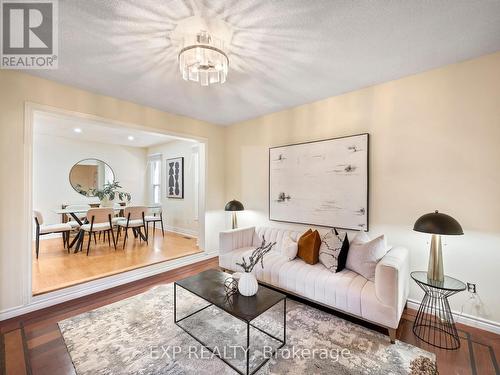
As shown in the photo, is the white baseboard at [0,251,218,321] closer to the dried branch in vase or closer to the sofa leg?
the dried branch in vase

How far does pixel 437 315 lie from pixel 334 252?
3.88 ft

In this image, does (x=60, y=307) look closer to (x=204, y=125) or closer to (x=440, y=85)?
(x=204, y=125)

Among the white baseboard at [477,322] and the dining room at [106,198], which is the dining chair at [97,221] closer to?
the dining room at [106,198]

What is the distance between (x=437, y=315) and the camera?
7.63ft

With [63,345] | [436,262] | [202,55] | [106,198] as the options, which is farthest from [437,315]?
[106,198]

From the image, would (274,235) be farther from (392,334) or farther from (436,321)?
(436,321)

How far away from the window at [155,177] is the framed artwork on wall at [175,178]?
56cm

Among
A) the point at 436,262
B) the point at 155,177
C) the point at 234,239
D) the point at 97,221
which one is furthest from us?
the point at 155,177

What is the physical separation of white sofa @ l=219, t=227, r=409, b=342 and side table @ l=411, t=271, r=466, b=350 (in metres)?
0.19

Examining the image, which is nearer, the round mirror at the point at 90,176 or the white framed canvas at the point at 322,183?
the white framed canvas at the point at 322,183

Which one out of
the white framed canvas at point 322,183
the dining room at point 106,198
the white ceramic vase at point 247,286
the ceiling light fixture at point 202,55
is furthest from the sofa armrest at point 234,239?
the ceiling light fixture at point 202,55

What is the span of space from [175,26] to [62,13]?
772mm

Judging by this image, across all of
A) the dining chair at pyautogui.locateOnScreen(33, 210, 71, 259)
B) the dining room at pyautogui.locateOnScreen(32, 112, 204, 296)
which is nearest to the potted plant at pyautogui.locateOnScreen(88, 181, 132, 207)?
the dining room at pyautogui.locateOnScreen(32, 112, 204, 296)

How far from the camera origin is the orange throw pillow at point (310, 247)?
8.71ft
